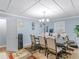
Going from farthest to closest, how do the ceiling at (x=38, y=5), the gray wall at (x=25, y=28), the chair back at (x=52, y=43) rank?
the gray wall at (x=25, y=28)
the chair back at (x=52, y=43)
the ceiling at (x=38, y=5)

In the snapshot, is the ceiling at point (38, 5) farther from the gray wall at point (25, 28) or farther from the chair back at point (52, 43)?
the gray wall at point (25, 28)

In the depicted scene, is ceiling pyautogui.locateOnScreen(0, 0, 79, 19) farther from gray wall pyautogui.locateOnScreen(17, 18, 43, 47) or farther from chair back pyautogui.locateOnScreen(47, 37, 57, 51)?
gray wall pyautogui.locateOnScreen(17, 18, 43, 47)

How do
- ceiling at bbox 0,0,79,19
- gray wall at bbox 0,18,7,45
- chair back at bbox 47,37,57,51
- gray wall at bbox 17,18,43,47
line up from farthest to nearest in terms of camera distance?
gray wall at bbox 0,18,7,45, gray wall at bbox 17,18,43,47, chair back at bbox 47,37,57,51, ceiling at bbox 0,0,79,19

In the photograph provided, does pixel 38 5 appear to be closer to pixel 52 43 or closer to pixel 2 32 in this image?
pixel 52 43

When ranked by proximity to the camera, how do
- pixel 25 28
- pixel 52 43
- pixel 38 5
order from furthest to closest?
1. pixel 25 28
2. pixel 38 5
3. pixel 52 43

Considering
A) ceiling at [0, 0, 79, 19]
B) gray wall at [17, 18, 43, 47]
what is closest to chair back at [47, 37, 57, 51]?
ceiling at [0, 0, 79, 19]

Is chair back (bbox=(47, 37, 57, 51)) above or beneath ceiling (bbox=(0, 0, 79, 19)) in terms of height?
beneath

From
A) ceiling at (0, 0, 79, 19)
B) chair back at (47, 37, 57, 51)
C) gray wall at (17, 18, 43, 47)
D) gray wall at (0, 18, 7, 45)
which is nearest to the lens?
ceiling at (0, 0, 79, 19)

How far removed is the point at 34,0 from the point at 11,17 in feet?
9.25

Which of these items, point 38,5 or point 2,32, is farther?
point 2,32

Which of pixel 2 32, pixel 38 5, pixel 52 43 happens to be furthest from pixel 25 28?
pixel 52 43

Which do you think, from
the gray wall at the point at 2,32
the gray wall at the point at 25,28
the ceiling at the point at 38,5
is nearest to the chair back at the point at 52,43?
the ceiling at the point at 38,5

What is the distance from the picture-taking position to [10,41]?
516 cm

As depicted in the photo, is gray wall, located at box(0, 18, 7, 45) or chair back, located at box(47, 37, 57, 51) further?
gray wall, located at box(0, 18, 7, 45)
